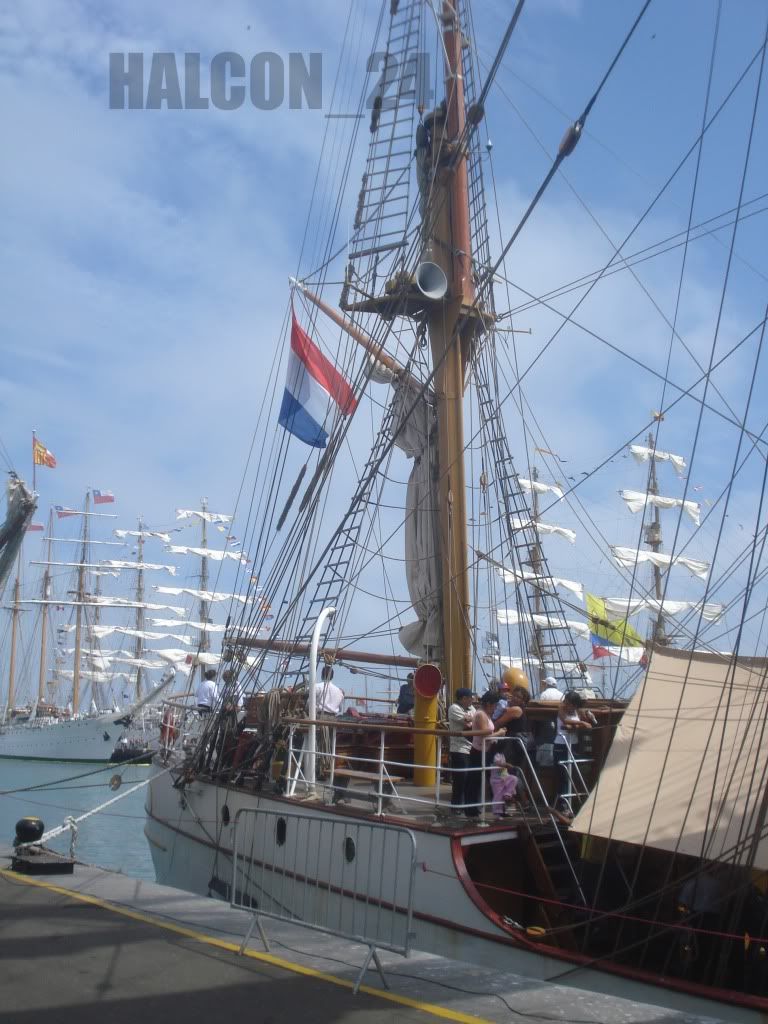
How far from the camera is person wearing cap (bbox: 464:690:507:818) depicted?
880 centimetres

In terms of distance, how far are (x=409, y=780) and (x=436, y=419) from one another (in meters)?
5.94

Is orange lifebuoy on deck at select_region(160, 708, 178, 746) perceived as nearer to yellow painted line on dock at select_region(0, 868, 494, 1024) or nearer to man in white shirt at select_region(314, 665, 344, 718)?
man in white shirt at select_region(314, 665, 344, 718)

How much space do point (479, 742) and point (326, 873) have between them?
2.07 meters

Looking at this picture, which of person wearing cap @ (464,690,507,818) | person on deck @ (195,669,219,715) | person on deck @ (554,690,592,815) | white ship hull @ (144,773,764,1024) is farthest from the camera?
person on deck @ (195,669,219,715)

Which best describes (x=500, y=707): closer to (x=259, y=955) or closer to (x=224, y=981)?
(x=259, y=955)

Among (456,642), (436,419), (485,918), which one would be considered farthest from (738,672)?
(436,419)

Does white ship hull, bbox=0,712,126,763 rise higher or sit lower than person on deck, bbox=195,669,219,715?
lower

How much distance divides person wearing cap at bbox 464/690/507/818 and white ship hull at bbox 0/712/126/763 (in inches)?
2414

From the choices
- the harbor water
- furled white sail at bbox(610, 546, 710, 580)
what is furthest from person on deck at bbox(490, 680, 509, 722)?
furled white sail at bbox(610, 546, 710, 580)

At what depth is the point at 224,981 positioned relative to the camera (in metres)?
5.41

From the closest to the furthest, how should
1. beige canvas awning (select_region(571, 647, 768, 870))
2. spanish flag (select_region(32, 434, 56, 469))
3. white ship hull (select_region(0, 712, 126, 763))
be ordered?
beige canvas awning (select_region(571, 647, 768, 870)) → spanish flag (select_region(32, 434, 56, 469)) → white ship hull (select_region(0, 712, 126, 763))

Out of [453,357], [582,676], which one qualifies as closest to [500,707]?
[582,676]

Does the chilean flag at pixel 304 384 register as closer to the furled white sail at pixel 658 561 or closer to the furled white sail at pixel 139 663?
the furled white sail at pixel 658 561

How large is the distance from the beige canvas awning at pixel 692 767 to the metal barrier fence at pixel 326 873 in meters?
1.74
